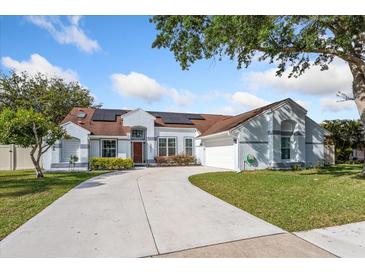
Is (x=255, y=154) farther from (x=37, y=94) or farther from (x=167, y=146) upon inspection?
(x=37, y=94)

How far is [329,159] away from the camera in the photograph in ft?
68.7

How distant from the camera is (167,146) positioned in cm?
2223

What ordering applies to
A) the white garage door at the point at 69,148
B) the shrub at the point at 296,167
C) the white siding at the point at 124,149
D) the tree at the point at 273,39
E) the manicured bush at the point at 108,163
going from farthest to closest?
the white siding at the point at 124,149, the white garage door at the point at 69,148, the manicured bush at the point at 108,163, the shrub at the point at 296,167, the tree at the point at 273,39

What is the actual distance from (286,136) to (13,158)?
2004 centimetres

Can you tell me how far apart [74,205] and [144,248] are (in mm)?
3784

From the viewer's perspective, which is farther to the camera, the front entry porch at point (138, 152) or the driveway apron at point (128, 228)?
the front entry porch at point (138, 152)

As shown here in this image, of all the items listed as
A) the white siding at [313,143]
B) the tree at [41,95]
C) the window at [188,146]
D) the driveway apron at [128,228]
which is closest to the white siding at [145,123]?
the window at [188,146]

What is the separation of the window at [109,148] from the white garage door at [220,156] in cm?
770

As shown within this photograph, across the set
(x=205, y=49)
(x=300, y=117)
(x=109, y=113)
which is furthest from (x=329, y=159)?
(x=109, y=113)

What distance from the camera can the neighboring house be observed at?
17.4m

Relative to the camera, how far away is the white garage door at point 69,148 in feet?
61.0

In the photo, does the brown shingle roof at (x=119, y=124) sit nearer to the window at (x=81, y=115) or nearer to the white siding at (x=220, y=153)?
the window at (x=81, y=115)

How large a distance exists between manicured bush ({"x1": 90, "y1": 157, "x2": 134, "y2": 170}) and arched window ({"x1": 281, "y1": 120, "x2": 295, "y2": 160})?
37.7ft
